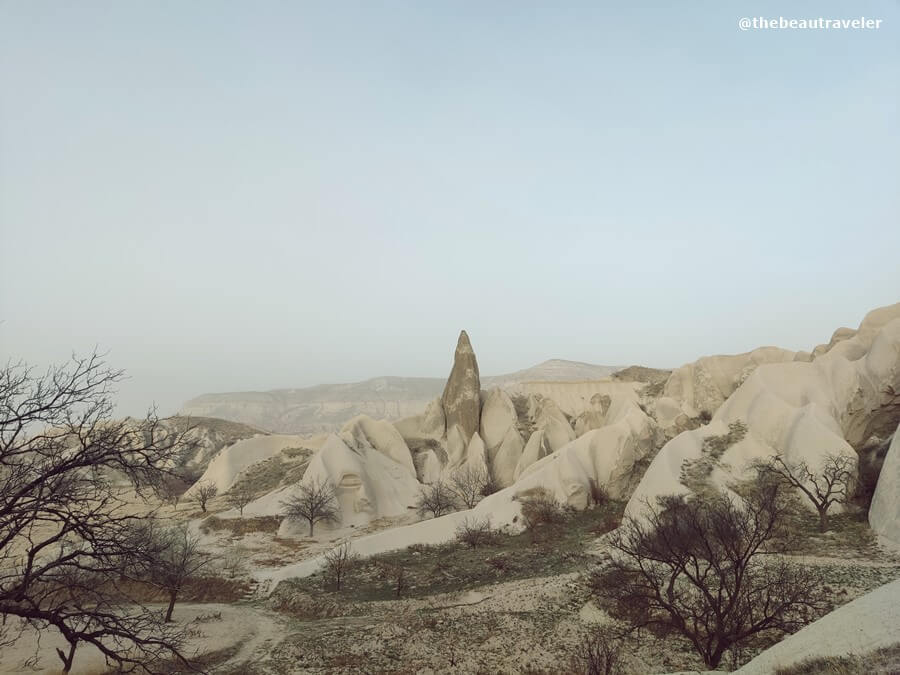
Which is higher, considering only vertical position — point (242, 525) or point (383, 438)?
point (383, 438)

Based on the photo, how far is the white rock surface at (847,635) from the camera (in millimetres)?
6559

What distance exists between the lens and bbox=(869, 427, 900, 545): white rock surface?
20.5 meters

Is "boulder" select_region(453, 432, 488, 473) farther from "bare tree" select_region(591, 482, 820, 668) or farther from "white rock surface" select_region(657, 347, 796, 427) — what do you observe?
"bare tree" select_region(591, 482, 820, 668)

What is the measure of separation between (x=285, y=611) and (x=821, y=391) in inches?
1339

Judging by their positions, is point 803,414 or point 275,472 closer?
point 803,414

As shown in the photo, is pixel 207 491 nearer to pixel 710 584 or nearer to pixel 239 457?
pixel 239 457

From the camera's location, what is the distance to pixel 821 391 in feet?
105

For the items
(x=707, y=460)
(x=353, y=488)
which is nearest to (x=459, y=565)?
(x=707, y=460)

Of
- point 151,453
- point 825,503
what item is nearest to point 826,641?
point 151,453

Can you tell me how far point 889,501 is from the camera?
69.9ft

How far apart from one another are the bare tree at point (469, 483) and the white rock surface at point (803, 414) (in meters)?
15.1

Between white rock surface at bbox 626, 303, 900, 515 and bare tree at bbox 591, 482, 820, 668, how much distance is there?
385 centimetres

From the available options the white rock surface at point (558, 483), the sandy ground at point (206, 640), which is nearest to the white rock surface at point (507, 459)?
the white rock surface at point (558, 483)

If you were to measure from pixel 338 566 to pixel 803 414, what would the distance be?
27479 millimetres
